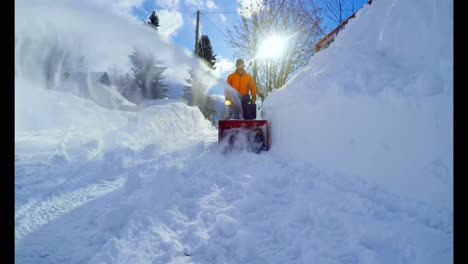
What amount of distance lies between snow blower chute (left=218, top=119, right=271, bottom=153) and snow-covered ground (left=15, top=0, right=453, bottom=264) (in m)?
1.09

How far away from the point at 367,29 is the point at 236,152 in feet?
9.92

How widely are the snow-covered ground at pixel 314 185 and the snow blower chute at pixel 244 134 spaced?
109 cm

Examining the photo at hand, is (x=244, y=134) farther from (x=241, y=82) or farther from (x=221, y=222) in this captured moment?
(x=221, y=222)

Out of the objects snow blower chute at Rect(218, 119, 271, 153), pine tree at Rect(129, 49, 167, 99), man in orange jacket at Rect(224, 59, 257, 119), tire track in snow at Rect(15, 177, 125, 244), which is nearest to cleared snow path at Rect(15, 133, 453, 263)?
tire track in snow at Rect(15, 177, 125, 244)

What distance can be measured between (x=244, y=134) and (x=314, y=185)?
7.96 feet

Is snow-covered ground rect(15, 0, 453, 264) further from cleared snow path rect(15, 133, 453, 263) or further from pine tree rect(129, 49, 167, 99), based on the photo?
pine tree rect(129, 49, 167, 99)

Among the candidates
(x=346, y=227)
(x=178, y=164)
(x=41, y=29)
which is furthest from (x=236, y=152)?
(x=41, y=29)

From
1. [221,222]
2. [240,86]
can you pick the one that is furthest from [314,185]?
[240,86]

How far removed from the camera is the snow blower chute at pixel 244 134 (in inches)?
189

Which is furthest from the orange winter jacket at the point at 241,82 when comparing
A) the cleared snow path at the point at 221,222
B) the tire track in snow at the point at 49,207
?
the tire track in snow at the point at 49,207

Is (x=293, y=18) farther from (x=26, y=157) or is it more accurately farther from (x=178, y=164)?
(x=26, y=157)

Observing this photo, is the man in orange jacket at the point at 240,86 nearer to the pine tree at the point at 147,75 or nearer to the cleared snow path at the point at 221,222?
the cleared snow path at the point at 221,222

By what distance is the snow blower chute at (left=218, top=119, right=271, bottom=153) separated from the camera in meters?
4.79

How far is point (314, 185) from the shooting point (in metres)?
2.63
